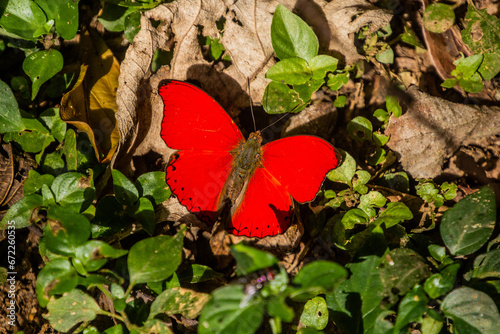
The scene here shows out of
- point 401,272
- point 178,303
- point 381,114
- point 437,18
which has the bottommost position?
point 178,303

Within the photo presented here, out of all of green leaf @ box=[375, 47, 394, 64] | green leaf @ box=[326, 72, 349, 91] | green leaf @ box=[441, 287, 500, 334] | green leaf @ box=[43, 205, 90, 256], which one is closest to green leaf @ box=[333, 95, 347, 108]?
green leaf @ box=[326, 72, 349, 91]

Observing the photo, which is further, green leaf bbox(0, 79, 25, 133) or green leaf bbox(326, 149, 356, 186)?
green leaf bbox(326, 149, 356, 186)

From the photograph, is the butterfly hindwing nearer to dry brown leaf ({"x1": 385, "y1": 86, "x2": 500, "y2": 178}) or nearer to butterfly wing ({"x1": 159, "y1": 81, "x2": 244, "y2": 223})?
butterfly wing ({"x1": 159, "y1": 81, "x2": 244, "y2": 223})

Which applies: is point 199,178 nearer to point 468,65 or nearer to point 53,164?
point 53,164

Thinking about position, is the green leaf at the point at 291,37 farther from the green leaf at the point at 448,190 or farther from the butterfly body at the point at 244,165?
the green leaf at the point at 448,190

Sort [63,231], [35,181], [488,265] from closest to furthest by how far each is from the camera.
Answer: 1. [63,231]
2. [488,265]
3. [35,181]

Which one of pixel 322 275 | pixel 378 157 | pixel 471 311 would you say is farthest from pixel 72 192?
pixel 471 311

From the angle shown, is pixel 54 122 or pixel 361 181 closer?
pixel 361 181
